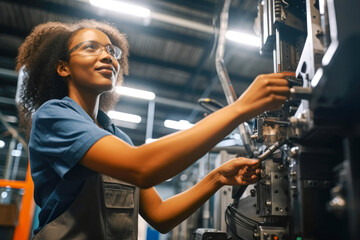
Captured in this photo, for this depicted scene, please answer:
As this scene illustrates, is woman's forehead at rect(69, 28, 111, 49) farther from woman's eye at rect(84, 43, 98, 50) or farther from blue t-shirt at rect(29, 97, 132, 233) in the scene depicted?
blue t-shirt at rect(29, 97, 132, 233)

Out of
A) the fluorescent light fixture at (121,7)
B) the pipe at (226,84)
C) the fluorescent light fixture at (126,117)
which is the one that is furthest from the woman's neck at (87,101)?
the fluorescent light fixture at (126,117)

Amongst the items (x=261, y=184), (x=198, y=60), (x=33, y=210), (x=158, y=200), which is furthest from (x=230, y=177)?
(x=198, y=60)

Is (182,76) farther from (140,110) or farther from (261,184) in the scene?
(261,184)

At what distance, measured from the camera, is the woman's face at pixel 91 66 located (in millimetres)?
1135

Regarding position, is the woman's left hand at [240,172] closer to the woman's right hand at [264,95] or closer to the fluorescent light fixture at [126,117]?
the woman's right hand at [264,95]

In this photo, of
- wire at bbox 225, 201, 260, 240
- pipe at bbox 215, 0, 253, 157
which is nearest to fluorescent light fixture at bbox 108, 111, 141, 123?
pipe at bbox 215, 0, 253, 157

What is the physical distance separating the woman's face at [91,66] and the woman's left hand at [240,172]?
0.55 metres

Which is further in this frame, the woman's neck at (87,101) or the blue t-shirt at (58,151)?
the woman's neck at (87,101)

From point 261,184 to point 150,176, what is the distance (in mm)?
487

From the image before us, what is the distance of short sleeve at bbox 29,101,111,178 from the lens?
817mm

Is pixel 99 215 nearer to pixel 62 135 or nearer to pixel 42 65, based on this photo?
pixel 62 135

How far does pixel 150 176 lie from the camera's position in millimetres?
769

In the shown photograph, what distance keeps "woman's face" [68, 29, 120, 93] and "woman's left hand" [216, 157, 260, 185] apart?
0.55 m

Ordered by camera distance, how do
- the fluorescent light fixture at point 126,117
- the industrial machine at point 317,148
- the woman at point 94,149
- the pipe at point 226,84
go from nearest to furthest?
the industrial machine at point 317,148 → the woman at point 94,149 → the pipe at point 226,84 → the fluorescent light fixture at point 126,117
